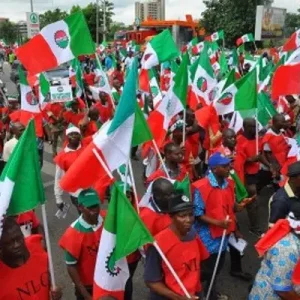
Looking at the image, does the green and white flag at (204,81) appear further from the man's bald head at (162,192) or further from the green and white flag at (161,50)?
the man's bald head at (162,192)

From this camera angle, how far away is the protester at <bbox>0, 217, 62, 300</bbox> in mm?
2703

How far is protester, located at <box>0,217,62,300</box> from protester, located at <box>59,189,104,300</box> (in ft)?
1.37

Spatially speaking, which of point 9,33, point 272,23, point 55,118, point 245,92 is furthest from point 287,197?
point 9,33

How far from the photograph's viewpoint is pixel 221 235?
161 inches

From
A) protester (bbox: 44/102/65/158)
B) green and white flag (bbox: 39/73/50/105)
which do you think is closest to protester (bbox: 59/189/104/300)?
green and white flag (bbox: 39/73/50/105)

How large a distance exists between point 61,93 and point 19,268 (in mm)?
6908

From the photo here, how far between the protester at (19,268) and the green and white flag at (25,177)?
0.38 feet

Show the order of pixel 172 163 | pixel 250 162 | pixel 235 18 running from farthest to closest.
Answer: pixel 235 18 < pixel 250 162 < pixel 172 163

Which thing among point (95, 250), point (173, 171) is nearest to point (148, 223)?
point (95, 250)

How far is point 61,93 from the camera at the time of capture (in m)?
9.30

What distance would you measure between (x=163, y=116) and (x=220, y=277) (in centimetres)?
203

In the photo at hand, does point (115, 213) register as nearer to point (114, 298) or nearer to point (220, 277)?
point (114, 298)

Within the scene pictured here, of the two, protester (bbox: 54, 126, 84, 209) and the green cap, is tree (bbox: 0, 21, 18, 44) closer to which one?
protester (bbox: 54, 126, 84, 209)

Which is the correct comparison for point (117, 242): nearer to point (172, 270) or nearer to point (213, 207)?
point (172, 270)
